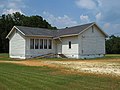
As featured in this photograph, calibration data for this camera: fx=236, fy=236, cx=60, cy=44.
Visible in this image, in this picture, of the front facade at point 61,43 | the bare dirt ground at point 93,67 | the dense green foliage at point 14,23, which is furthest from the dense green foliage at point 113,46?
the bare dirt ground at point 93,67

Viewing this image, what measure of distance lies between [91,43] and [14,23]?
129 feet

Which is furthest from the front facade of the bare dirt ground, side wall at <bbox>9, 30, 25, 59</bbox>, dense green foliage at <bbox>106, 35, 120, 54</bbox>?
dense green foliage at <bbox>106, 35, 120, 54</bbox>

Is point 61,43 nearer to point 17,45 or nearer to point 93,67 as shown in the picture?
point 17,45

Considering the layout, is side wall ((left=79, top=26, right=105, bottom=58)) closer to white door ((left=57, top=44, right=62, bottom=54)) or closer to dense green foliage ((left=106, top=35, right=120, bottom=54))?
white door ((left=57, top=44, right=62, bottom=54))

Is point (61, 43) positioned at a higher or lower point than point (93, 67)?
higher

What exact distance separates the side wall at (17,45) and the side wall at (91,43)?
28.8 feet

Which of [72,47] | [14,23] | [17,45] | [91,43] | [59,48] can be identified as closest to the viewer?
[72,47]

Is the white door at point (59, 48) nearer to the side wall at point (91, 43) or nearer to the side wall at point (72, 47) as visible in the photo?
the side wall at point (72, 47)

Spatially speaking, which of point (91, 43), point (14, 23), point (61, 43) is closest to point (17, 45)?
point (61, 43)

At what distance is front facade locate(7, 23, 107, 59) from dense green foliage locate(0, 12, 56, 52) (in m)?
26.5

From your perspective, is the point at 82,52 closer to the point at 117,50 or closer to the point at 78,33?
the point at 78,33

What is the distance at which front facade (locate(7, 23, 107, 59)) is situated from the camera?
34719 mm

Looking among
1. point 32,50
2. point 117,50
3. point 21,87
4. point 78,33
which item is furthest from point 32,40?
point 117,50

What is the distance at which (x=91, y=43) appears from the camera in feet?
117
